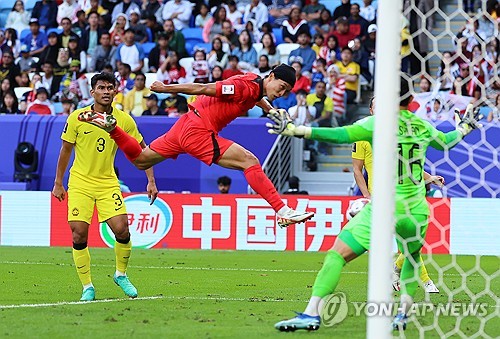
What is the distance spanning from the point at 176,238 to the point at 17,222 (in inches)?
122

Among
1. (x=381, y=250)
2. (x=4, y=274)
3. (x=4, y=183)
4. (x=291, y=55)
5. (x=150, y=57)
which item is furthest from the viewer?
(x=150, y=57)

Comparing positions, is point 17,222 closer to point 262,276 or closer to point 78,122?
point 262,276

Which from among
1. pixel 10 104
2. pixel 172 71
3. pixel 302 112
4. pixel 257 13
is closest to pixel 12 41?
pixel 10 104

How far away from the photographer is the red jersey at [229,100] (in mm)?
10289

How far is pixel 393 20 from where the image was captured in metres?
6.64

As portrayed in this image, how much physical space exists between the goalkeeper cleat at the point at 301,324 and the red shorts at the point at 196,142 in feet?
9.24

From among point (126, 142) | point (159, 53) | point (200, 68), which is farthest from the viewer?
point (159, 53)

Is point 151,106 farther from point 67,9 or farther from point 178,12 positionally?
point 67,9

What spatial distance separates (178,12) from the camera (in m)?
25.5

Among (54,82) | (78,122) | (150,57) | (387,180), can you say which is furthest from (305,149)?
(387,180)

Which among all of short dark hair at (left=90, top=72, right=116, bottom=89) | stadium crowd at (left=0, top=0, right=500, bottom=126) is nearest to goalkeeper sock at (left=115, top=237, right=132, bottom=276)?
short dark hair at (left=90, top=72, right=116, bottom=89)

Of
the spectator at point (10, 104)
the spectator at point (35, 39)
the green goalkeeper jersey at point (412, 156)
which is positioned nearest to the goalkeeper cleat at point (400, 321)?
the green goalkeeper jersey at point (412, 156)

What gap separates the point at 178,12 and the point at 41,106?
15.4 feet

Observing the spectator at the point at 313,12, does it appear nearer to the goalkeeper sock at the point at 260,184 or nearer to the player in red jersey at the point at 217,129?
the player in red jersey at the point at 217,129
